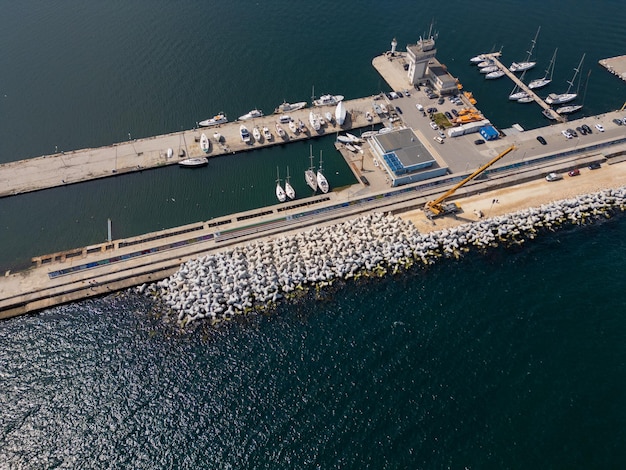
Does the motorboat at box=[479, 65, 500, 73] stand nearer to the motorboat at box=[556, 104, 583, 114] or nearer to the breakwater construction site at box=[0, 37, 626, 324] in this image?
the breakwater construction site at box=[0, 37, 626, 324]

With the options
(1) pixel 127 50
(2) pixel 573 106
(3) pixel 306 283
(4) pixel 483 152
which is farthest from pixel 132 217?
(2) pixel 573 106

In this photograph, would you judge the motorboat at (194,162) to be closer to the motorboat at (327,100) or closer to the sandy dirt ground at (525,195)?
the motorboat at (327,100)

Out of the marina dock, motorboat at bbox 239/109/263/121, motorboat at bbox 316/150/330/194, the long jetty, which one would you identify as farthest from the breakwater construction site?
the marina dock

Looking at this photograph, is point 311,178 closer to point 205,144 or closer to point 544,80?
point 205,144

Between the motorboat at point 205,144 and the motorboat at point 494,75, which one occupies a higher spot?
the motorboat at point 494,75

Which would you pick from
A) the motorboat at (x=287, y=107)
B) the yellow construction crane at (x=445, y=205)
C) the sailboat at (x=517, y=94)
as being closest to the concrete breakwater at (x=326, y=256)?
the yellow construction crane at (x=445, y=205)

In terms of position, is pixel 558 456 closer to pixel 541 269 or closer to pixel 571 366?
pixel 571 366
